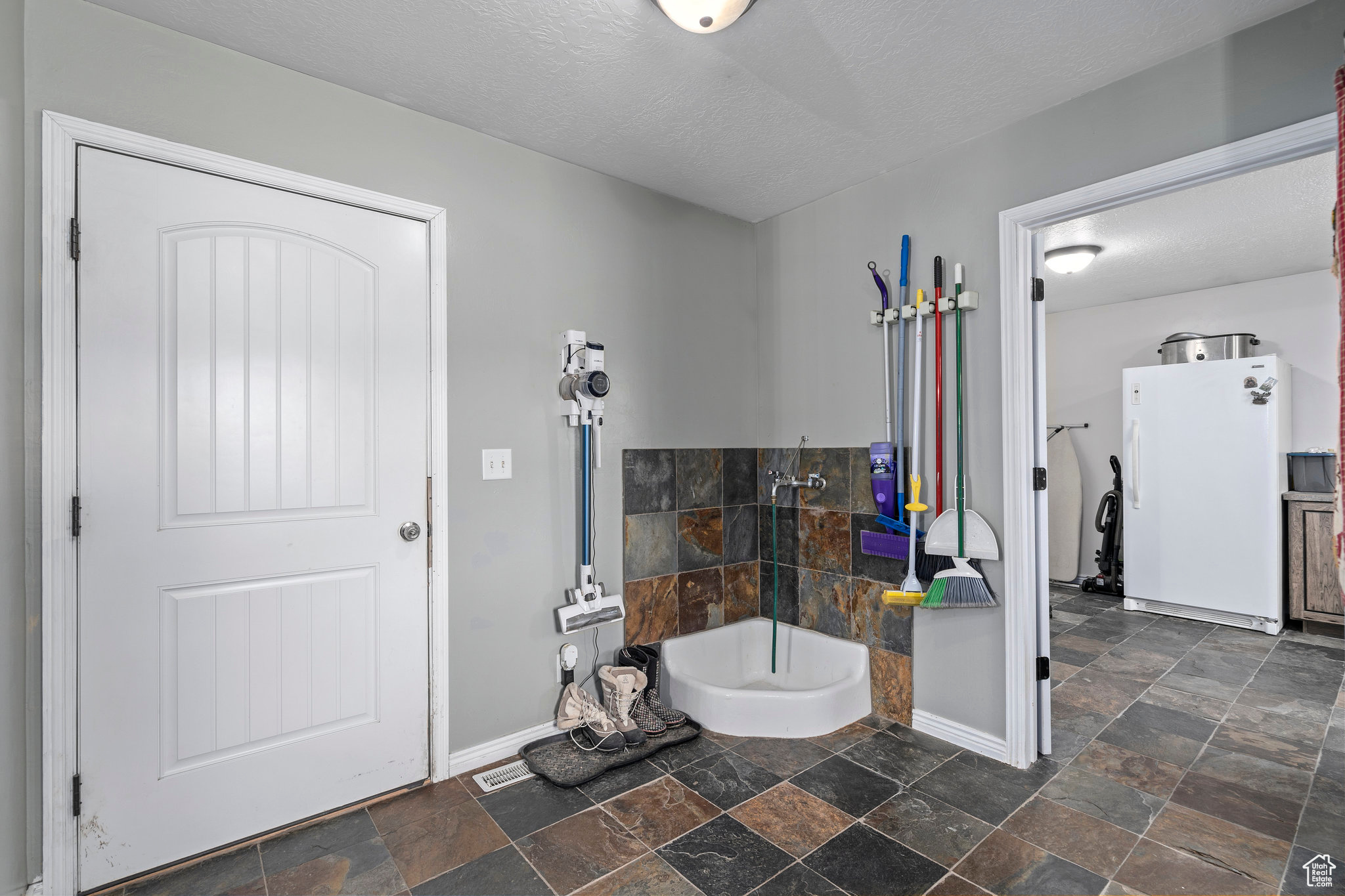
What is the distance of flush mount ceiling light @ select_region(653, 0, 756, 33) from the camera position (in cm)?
158

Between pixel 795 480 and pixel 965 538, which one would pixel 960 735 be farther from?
pixel 795 480

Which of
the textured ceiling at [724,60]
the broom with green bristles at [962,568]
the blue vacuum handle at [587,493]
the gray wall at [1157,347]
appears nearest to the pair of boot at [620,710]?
the blue vacuum handle at [587,493]

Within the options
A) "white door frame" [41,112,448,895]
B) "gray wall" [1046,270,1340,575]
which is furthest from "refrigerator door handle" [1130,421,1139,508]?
"white door frame" [41,112,448,895]

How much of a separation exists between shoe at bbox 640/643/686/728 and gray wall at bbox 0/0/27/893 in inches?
71.8

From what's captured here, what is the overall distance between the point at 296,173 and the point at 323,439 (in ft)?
2.73

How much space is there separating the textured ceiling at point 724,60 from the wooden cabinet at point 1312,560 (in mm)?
3534

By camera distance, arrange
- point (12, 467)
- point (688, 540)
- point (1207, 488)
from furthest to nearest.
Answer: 1. point (1207, 488)
2. point (688, 540)
3. point (12, 467)

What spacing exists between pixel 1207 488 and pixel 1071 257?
74.0 inches

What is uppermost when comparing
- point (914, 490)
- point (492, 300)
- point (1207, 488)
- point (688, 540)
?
point (492, 300)

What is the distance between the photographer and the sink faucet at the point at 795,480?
2.97 m

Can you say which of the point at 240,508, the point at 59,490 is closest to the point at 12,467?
the point at 59,490

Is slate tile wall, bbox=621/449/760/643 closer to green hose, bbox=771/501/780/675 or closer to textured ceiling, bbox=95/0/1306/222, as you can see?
green hose, bbox=771/501/780/675

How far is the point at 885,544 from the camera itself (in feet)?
Result: 8.64

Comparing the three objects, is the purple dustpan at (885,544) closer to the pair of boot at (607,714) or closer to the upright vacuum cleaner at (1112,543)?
the pair of boot at (607,714)
